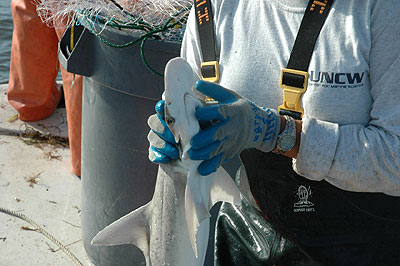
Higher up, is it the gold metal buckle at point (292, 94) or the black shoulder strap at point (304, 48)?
the black shoulder strap at point (304, 48)

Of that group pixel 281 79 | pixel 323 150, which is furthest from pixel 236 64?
pixel 323 150

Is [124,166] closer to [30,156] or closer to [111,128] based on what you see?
[111,128]

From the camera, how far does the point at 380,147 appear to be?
64.2 inches

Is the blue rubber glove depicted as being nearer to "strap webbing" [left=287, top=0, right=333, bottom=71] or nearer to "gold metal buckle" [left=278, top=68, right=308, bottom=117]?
"gold metal buckle" [left=278, top=68, right=308, bottom=117]

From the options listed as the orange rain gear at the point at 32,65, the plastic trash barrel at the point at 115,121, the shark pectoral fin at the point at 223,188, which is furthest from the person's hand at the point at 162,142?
the orange rain gear at the point at 32,65

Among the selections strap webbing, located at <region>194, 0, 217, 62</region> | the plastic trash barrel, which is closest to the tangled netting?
the plastic trash barrel

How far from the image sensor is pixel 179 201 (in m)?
1.72

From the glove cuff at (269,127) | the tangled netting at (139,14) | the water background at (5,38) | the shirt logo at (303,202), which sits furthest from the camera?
the water background at (5,38)

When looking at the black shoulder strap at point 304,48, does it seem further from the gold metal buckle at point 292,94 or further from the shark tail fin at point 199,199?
the shark tail fin at point 199,199

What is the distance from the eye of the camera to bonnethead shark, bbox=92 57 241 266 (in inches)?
58.9

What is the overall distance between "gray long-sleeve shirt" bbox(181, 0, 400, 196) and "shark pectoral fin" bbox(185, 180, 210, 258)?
32 centimetres

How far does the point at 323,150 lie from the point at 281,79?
25 cm

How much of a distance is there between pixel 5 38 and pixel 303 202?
8200 millimetres

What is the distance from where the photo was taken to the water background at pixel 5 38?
26.4ft
